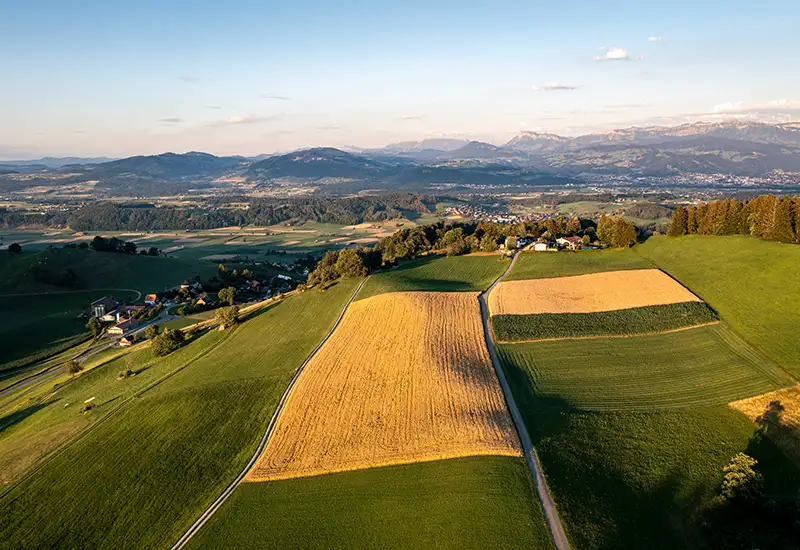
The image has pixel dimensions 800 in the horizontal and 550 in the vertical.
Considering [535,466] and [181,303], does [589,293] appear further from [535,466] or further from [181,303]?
[181,303]

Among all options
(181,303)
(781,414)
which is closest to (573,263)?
(781,414)

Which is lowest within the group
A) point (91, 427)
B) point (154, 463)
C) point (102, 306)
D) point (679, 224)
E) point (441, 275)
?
point (102, 306)

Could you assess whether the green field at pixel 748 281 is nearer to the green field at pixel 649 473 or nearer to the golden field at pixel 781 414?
the golden field at pixel 781 414

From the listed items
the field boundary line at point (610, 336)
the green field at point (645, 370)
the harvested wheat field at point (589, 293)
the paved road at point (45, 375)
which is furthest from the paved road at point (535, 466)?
the paved road at point (45, 375)

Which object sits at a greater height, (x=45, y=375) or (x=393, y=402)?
(x=393, y=402)

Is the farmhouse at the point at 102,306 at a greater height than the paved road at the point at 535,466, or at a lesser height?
lesser

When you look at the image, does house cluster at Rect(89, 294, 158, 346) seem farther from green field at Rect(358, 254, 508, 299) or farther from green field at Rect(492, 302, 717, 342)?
green field at Rect(492, 302, 717, 342)

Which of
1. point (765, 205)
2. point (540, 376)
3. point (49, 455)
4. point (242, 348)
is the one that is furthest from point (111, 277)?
point (765, 205)
